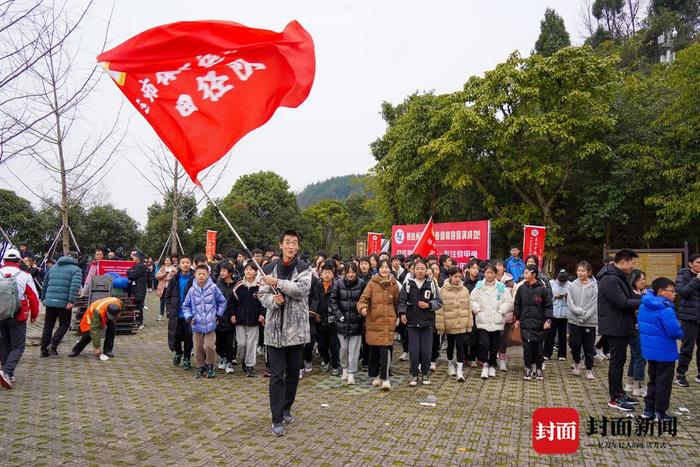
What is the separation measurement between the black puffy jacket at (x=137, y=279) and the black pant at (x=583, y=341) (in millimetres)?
10529

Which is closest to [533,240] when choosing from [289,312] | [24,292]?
[289,312]

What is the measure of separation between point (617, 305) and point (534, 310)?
1.95 metres

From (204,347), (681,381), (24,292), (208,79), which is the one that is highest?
(208,79)

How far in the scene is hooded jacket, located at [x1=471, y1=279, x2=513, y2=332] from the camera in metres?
8.46

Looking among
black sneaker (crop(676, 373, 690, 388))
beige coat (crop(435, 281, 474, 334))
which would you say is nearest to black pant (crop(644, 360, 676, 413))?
black sneaker (crop(676, 373, 690, 388))

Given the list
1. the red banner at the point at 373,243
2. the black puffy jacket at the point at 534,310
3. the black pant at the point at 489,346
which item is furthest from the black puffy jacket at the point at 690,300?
the red banner at the point at 373,243

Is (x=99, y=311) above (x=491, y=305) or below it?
below

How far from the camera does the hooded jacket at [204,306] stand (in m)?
7.97

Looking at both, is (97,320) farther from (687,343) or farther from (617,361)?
(687,343)

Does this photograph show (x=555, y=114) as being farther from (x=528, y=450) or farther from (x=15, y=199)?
(x=15, y=199)

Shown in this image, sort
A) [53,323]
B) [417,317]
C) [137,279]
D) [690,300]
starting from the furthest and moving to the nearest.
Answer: [137,279]
[53,323]
[417,317]
[690,300]

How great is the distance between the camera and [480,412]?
634cm

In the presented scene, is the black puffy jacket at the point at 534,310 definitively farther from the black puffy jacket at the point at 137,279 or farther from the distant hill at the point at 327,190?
the distant hill at the point at 327,190

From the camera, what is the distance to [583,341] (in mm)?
8336
